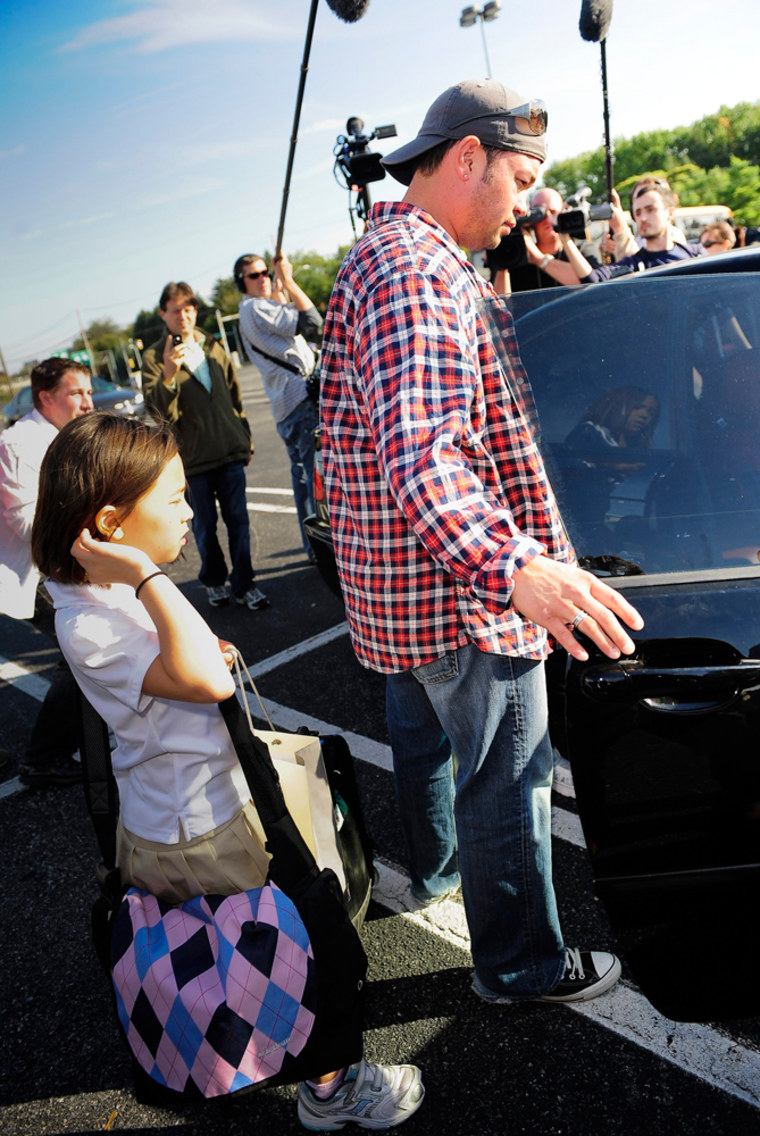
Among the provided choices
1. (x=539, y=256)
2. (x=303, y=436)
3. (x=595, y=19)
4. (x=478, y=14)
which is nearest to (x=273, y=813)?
(x=303, y=436)

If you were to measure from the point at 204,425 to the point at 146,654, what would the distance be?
11.4 feet

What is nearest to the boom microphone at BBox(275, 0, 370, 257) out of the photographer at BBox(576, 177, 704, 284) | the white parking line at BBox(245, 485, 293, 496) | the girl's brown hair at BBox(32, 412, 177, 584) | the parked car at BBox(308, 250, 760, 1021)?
the photographer at BBox(576, 177, 704, 284)

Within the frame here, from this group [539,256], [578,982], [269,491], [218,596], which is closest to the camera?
[578,982]

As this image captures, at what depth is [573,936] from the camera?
2.14m

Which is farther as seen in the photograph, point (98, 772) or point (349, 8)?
point (349, 8)

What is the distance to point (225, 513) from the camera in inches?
195

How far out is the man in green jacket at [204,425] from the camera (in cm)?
471

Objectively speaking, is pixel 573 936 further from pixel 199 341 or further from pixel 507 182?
pixel 199 341

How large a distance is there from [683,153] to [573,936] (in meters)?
119

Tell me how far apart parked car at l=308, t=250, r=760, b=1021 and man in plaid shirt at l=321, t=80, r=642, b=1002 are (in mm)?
133

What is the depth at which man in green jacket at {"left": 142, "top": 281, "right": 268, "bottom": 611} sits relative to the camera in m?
4.71

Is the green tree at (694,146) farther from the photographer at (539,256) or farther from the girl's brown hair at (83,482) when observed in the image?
the girl's brown hair at (83,482)

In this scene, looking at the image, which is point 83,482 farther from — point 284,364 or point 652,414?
point 284,364

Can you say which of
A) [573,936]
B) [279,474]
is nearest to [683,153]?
[279,474]
